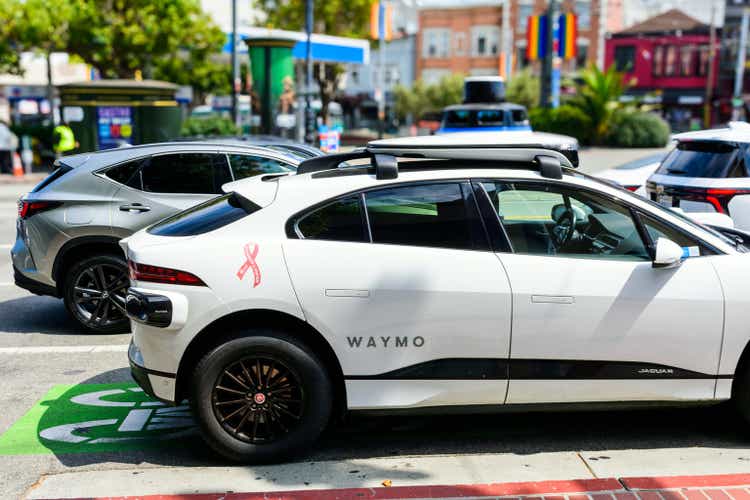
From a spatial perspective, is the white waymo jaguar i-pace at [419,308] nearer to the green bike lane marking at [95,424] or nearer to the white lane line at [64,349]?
the green bike lane marking at [95,424]

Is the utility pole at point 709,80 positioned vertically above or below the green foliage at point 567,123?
above

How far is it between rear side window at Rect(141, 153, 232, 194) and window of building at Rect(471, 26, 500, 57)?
63390 mm

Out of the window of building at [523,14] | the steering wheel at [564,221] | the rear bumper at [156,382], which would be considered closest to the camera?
the rear bumper at [156,382]

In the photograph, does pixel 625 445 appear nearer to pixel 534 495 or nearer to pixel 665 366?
pixel 665 366

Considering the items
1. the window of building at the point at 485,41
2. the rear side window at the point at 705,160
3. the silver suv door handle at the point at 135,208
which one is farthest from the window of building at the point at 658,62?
the silver suv door handle at the point at 135,208

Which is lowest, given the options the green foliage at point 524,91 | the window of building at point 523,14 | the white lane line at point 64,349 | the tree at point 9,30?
the white lane line at point 64,349

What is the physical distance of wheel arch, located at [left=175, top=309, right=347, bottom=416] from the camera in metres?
4.45

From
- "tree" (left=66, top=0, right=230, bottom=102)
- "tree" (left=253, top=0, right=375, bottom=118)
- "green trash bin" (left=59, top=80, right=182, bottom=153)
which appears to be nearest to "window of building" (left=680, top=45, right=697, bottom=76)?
"tree" (left=253, top=0, right=375, bottom=118)

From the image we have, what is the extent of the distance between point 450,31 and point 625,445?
67356mm

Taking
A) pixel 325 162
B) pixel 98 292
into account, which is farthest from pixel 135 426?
pixel 98 292

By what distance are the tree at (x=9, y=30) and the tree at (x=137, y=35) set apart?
177 centimetres

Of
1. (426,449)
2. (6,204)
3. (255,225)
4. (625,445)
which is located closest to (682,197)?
(625,445)

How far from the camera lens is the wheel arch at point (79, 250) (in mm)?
7383

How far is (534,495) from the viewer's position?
4148 millimetres
